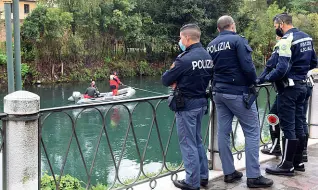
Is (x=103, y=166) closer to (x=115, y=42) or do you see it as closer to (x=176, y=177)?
(x=176, y=177)

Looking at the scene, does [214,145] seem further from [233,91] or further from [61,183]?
[61,183]

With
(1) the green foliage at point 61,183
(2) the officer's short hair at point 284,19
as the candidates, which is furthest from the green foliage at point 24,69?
(2) the officer's short hair at point 284,19

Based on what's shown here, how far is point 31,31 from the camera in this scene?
26.1 meters

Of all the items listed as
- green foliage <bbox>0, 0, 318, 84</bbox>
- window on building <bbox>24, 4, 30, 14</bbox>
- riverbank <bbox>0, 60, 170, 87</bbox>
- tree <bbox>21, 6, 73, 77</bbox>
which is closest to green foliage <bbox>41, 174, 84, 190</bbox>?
riverbank <bbox>0, 60, 170, 87</bbox>

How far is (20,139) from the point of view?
2875 millimetres

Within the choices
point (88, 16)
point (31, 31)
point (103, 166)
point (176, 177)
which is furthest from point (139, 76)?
point (176, 177)

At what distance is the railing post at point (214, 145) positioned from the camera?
4.40m

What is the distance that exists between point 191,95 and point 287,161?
1.59m

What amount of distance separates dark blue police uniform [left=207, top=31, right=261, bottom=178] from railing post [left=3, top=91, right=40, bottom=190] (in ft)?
5.82

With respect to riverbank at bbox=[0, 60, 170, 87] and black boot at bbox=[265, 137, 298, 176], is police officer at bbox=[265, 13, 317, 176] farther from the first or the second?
riverbank at bbox=[0, 60, 170, 87]

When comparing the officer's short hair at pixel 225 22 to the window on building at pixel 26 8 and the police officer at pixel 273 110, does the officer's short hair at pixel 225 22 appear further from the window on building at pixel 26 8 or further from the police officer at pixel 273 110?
the window on building at pixel 26 8

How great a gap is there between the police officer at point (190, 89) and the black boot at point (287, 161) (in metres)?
1.19

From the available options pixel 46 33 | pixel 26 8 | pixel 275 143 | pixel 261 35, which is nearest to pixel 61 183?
pixel 275 143

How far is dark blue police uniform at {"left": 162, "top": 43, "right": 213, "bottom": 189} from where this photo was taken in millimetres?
3396
